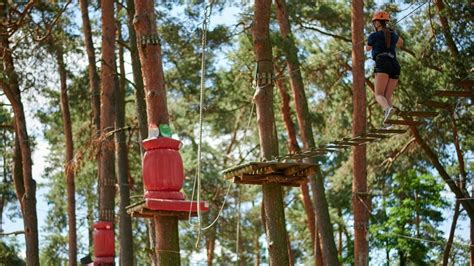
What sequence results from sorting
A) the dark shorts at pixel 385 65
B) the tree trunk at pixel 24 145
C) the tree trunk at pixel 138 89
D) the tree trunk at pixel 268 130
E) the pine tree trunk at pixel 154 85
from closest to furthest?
the dark shorts at pixel 385 65, the pine tree trunk at pixel 154 85, the tree trunk at pixel 268 130, the tree trunk at pixel 138 89, the tree trunk at pixel 24 145

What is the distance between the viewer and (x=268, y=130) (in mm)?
12453

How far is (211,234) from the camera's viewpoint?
31.7 metres

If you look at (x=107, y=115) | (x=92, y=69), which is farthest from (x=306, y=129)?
(x=92, y=69)

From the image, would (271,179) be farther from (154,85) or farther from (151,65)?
(151,65)

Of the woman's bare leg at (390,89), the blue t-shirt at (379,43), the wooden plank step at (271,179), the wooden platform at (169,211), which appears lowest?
the wooden platform at (169,211)

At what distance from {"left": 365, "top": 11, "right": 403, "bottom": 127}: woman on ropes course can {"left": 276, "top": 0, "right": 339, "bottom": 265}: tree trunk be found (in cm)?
625

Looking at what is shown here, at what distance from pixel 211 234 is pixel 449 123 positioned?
44.1ft

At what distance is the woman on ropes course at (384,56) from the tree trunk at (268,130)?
2.26 metres

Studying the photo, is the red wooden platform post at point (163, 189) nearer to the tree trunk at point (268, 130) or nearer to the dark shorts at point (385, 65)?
the tree trunk at point (268, 130)

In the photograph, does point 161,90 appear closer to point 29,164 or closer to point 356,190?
point 356,190

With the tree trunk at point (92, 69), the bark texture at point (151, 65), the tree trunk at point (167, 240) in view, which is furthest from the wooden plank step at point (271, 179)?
the tree trunk at point (92, 69)

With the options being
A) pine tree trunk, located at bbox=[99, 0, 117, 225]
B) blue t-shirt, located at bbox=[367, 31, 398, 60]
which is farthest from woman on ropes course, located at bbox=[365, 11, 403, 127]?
pine tree trunk, located at bbox=[99, 0, 117, 225]

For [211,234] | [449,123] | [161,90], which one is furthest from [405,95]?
[211,234]

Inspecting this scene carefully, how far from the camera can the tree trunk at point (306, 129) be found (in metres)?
17.2
